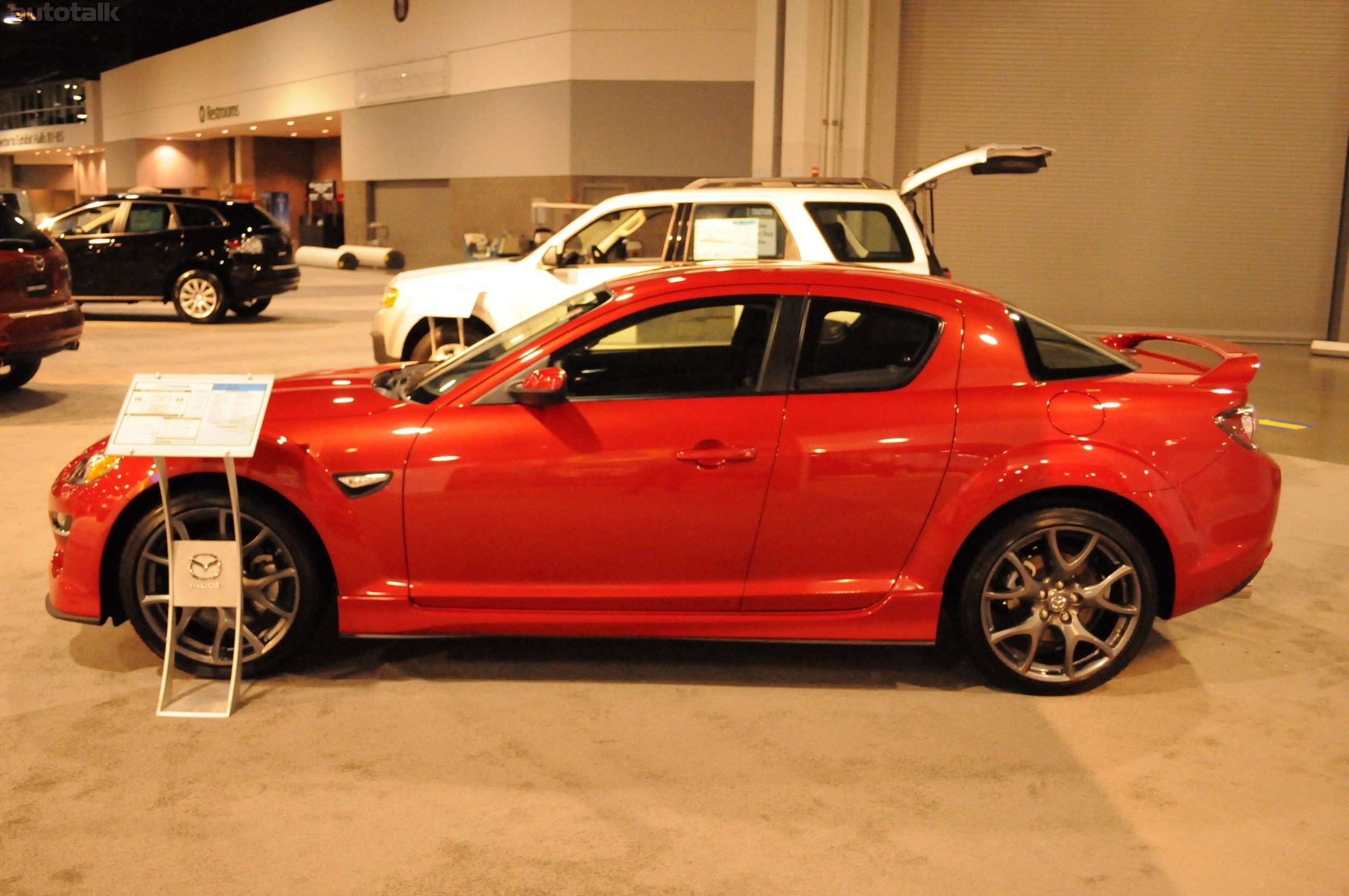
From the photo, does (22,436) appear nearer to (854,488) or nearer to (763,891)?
(854,488)

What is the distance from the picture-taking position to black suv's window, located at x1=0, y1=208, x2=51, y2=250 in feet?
30.7

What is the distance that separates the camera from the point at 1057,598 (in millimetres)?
4238

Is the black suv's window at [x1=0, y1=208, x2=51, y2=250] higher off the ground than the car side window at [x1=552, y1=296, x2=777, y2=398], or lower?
higher

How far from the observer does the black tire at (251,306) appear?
1722cm

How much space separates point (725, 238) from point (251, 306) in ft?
37.0

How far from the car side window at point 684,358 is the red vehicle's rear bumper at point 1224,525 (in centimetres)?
160

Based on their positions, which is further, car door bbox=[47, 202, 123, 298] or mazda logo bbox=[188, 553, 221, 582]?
car door bbox=[47, 202, 123, 298]

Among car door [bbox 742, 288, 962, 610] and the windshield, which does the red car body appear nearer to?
car door [bbox 742, 288, 962, 610]

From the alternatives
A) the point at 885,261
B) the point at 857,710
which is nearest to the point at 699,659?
the point at 857,710

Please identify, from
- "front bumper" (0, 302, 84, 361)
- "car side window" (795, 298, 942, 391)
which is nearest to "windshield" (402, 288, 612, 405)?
"car side window" (795, 298, 942, 391)

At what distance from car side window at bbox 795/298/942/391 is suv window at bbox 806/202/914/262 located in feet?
14.9

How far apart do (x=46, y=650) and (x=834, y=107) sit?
12989 mm

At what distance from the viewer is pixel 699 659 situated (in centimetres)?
459

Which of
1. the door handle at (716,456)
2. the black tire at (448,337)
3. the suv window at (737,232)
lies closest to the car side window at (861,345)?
the door handle at (716,456)
